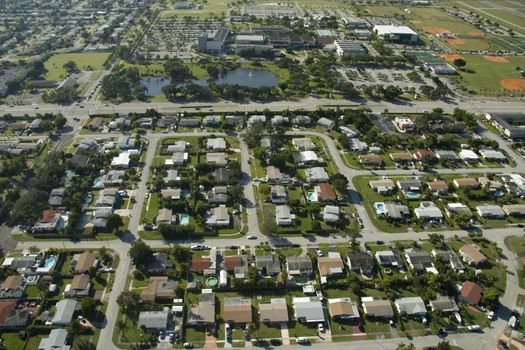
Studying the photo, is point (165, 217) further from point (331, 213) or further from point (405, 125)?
point (405, 125)

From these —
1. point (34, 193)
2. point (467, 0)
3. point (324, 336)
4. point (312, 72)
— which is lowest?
point (324, 336)

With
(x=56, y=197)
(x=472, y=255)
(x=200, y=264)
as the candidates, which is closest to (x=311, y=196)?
(x=200, y=264)

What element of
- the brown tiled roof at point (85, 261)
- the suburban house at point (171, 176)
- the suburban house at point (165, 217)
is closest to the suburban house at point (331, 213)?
the suburban house at point (165, 217)

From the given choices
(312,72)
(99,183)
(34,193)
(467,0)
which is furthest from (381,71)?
(467,0)

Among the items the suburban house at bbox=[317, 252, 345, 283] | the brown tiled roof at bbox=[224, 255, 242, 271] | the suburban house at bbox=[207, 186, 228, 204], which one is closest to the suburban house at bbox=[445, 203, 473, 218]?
the suburban house at bbox=[317, 252, 345, 283]

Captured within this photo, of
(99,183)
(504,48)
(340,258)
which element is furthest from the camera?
(504,48)

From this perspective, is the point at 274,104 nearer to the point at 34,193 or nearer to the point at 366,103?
the point at 366,103

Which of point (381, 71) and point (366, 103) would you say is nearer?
point (366, 103)
